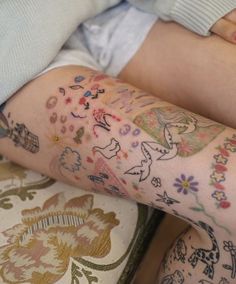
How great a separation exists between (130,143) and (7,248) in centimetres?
23

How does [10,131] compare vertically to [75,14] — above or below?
below

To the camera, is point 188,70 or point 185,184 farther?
point 188,70

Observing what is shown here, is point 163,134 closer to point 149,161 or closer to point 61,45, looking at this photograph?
point 149,161

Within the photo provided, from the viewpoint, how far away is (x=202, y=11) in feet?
2.32

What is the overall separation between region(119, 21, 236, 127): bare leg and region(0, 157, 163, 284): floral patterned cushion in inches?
7.5

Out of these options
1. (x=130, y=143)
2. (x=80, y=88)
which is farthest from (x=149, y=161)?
(x=80, y=88)

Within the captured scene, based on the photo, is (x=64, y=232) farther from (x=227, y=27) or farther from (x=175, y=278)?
(x=227, y=27)

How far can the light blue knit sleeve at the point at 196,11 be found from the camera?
71 cm

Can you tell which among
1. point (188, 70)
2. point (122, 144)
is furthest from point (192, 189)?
point (188, 70)

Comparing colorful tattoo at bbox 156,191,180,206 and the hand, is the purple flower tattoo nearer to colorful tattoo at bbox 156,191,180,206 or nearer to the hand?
colorful tattoo at bbox 156,191,180,206

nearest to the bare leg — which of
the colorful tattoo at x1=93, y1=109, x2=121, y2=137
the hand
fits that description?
the hand

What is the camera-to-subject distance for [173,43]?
2.43ft

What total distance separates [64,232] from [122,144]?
16cm

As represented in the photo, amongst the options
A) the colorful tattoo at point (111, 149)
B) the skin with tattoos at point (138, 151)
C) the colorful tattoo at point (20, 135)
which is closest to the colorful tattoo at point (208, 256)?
the skin with tattoos at point (138, 151)
